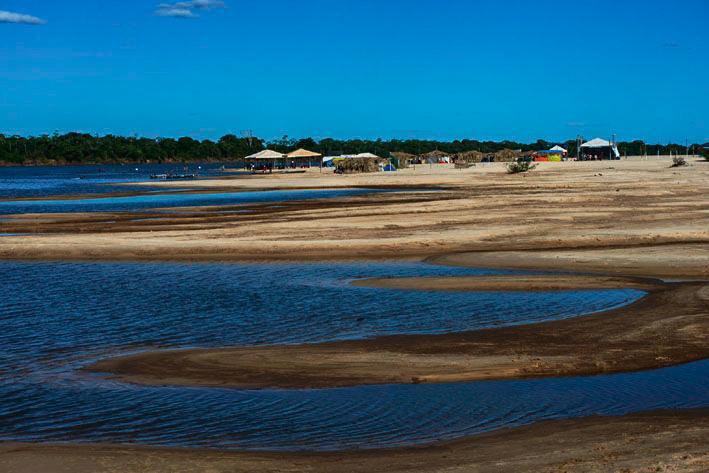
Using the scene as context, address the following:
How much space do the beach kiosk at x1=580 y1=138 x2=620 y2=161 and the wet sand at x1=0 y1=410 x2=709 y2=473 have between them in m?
128

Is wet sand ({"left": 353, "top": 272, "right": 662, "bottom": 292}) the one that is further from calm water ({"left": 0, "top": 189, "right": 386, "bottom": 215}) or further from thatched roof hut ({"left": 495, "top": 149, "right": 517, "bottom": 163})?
thatched roof hut ({"left": 495, "top": 149, "right": 517, "bottom": 163})

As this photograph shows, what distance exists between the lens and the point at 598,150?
143625 mm

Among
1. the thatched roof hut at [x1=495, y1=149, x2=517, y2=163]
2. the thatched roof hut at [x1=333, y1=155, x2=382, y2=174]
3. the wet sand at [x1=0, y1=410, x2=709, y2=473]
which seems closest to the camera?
the wet sand at [x1=0, y1=410, x2=709, y2=473]

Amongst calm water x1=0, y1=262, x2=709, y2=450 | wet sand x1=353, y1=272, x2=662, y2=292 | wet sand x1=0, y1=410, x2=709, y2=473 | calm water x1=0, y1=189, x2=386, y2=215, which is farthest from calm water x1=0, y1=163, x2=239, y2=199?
wet sand x1=0, y1=410, x2=709, y2=473

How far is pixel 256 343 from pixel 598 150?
13570cm

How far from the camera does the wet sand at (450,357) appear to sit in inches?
484

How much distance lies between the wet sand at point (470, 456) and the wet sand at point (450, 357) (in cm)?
281

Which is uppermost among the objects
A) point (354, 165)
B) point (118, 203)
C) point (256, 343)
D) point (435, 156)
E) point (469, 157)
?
point (435, 156)

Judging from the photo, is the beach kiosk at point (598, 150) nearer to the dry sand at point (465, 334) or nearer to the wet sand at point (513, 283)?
the dry sand at point (465, 334)

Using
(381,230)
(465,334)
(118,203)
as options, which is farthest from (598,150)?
(465,334)

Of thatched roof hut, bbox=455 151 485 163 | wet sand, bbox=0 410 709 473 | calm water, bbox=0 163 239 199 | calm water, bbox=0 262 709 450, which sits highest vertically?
thatched roof hut, bbox=455 151 485 163

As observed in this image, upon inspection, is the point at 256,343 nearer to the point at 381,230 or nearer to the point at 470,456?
the point at 470,456

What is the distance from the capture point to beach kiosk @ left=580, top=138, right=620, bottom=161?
134 meters

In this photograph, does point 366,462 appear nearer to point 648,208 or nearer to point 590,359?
point 590,359
